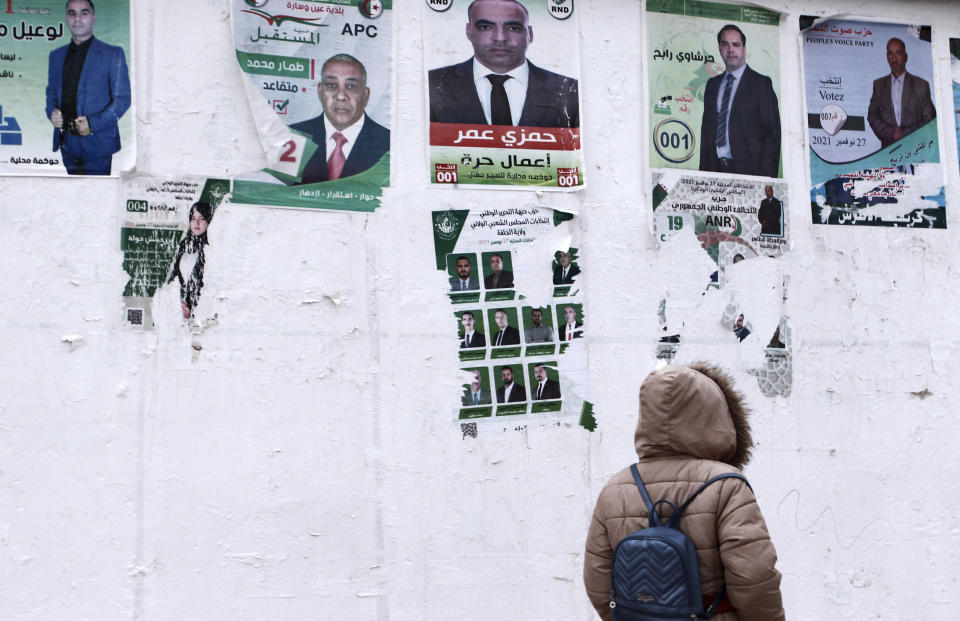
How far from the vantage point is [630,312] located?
15.6ft

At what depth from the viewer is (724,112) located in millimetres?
4977

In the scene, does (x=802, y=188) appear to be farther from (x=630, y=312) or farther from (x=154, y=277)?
(x=154, y=277)

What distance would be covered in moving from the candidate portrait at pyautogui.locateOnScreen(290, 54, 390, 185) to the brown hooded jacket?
6.58ft

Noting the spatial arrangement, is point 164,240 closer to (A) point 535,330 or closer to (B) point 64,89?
(B) point 64,89

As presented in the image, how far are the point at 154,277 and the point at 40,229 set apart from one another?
0.50 meters

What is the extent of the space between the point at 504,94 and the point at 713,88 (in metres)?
1.07

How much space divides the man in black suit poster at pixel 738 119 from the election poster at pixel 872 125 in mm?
224

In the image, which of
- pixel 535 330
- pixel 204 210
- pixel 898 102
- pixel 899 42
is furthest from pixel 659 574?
pixel 899 42

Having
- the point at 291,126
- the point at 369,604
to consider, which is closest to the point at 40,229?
the point at 291,126

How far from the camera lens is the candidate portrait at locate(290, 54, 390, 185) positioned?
454 cm

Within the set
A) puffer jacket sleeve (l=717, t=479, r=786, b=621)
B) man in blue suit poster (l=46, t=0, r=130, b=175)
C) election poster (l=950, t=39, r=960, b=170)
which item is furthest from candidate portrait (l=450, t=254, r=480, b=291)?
election poster (l=950, t=39, r=960, b=170)

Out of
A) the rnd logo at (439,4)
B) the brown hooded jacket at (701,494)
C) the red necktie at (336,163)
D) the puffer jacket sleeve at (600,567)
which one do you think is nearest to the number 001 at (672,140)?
the rnd logo at (439,4)

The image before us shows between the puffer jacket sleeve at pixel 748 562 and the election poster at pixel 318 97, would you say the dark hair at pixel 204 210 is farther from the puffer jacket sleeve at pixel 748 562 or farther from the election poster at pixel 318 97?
the puffer jacket sleeve at pixel 748 562

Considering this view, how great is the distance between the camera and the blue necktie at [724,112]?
496 cm
